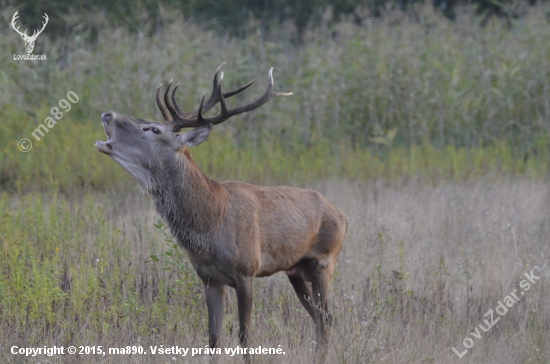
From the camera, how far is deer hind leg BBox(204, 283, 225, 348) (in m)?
5.74

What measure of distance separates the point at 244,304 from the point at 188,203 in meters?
0.82

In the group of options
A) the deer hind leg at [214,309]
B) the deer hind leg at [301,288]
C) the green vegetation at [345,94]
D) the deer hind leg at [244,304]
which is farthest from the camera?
the green vegetation at [345,94]

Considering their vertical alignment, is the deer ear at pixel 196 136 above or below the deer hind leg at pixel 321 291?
above

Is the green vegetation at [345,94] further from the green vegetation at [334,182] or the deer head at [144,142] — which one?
the deer head at [144,142]

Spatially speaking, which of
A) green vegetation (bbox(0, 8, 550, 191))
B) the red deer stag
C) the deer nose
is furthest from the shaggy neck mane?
green vegetation (bbox(0, 8, 550, 191))

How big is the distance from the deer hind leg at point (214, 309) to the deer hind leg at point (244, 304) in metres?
0.21

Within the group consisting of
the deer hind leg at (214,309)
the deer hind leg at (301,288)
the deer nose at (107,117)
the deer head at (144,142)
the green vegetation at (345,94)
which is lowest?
the green vegetation at (345,94)

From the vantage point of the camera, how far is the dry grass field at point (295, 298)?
227 inches

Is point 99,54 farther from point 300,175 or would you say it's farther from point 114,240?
point 114,240

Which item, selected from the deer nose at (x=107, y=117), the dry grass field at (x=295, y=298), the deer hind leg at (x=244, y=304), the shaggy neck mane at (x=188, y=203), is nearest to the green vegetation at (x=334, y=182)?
the dry grass field at (x=295, y=298)

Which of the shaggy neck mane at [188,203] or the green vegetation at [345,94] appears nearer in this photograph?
the shaggy neck mane at [188,203]

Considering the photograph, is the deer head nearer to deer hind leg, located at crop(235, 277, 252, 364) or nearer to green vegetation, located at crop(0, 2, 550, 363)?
green vegetation, located at crop(0, 2, 550, 363)

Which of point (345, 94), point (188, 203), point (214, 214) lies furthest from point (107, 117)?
point (345, 94)

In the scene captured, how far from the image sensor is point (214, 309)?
5746mm
